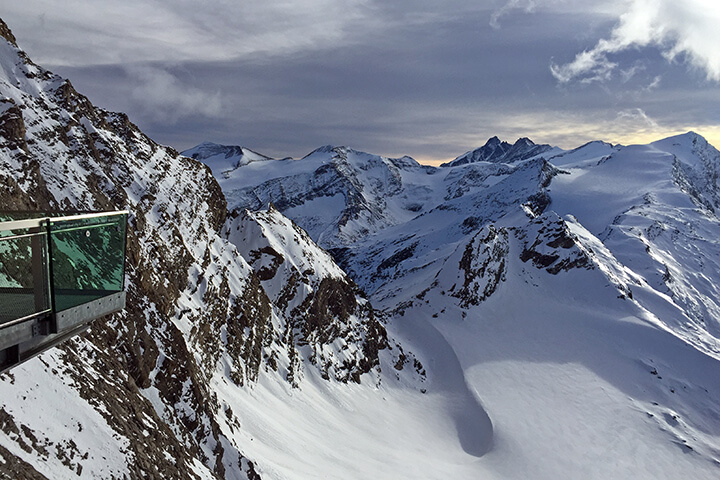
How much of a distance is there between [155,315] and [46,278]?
3418 centimetres

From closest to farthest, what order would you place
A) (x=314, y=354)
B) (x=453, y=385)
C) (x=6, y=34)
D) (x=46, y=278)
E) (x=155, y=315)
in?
(x=46, y=278)
(x=155, y=315)
(x=6, y=34)
(x=314, y=354)
(x=453, y=385)

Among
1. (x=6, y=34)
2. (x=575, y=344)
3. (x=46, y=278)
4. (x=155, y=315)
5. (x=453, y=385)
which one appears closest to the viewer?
(x=46, y=278)

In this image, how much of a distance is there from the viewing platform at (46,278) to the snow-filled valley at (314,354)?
34 centimetres

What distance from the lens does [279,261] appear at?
2704 inches

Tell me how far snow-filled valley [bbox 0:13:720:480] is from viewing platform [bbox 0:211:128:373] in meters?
0.34

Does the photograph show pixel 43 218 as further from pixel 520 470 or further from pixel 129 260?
pixel 520 470

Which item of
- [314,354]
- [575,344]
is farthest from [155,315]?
[575,344]

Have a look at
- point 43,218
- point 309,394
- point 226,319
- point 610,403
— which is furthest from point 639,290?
point 43,218

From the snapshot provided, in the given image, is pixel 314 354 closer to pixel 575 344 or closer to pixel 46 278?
pixel 575 344

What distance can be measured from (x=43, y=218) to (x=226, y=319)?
47319 millimetres

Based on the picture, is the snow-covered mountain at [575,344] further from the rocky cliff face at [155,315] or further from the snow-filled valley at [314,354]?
the rocky cliff face at [155,315]

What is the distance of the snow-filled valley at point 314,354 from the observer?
28000mm

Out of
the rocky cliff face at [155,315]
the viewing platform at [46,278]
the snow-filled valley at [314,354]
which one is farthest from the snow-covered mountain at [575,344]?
the viewing platform at [46,278]

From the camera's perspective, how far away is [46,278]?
680 cm
